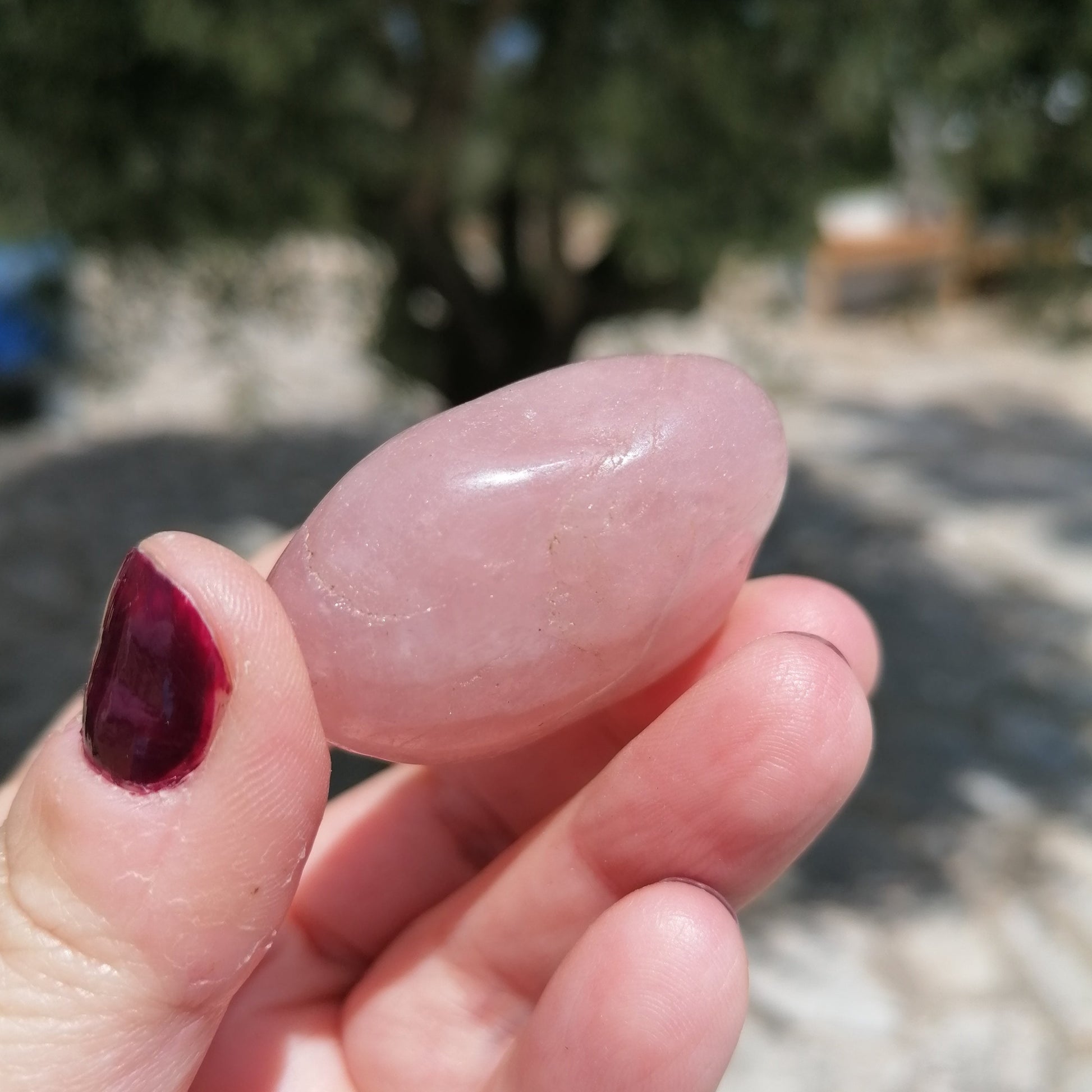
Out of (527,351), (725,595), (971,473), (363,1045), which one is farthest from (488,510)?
(971,473)

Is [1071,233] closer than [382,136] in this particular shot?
Yes

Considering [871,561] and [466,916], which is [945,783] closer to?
[871,561]

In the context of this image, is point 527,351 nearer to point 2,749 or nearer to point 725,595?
point 2,749

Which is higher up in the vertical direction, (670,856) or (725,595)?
(725,595)

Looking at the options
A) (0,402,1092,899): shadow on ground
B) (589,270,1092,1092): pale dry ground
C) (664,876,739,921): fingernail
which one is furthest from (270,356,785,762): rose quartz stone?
(0,402,1092,899): shadow on ground

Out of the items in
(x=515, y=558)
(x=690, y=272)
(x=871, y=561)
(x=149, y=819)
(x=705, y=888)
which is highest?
(x=515, y=558)

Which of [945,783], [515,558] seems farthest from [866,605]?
[515,558]

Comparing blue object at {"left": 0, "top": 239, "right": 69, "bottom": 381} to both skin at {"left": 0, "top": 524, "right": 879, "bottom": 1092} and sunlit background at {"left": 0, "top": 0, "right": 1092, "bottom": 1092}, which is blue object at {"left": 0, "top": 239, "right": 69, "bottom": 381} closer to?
sunlit background at {"left": 0, "top": 0, "right": 1092, "bottom": 1092}
